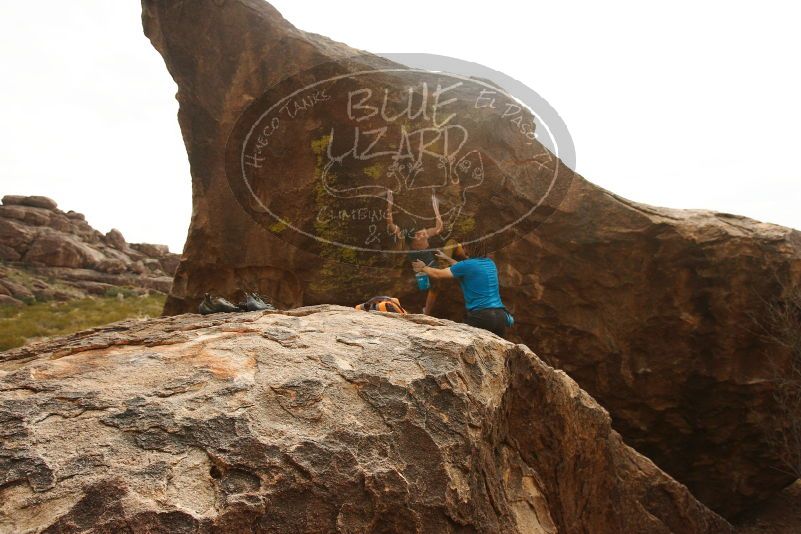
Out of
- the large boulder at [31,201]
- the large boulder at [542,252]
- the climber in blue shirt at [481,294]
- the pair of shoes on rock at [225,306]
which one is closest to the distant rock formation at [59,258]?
the large boulder at [31,201]

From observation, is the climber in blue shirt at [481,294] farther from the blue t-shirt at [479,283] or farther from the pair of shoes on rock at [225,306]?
the pair of shoes on rock at [225,306]

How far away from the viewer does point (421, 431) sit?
2.68 m

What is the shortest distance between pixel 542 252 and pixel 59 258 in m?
23.5

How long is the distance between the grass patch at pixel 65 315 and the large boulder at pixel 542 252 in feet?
32.6

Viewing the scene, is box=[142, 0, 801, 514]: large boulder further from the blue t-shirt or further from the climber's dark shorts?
the climber's dark shorts

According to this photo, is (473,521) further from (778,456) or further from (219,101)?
(778,456)

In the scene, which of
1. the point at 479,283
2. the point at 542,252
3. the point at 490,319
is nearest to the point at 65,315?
the point at 542,252

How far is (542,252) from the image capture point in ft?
24.7

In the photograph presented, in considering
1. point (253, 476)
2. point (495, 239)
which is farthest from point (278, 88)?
point (253, 476)

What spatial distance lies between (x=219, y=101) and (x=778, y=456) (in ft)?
26.3

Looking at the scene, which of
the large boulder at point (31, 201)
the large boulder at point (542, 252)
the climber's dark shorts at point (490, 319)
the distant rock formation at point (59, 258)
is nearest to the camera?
the climber's dark shorts at point (490, 319)

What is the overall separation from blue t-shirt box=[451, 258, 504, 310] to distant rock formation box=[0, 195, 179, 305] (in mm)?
19689

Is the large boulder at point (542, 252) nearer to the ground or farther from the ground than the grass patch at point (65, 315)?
farther from the ground

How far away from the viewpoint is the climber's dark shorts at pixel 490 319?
17.4ft
